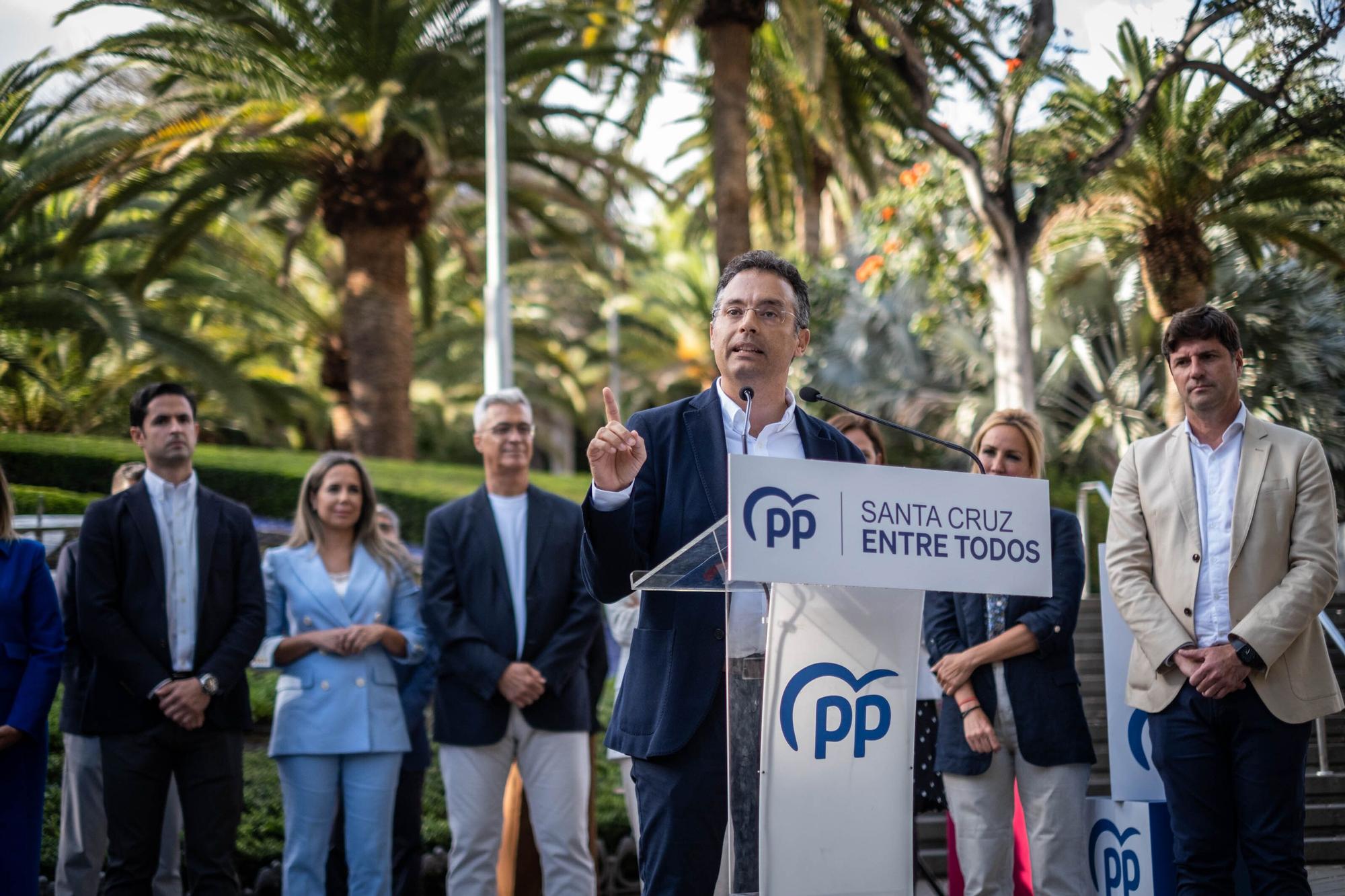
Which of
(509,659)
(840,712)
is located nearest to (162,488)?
(509,659)

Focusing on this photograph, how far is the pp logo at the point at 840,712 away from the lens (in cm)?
296

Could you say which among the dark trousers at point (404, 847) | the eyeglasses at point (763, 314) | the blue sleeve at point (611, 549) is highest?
the eyeglasses at point (763, 314)

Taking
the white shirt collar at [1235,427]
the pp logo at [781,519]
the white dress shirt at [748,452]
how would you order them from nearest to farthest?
the pp logo at [781,519], the white dress shirt at [748,452], the white shirt collar at [1235,427]

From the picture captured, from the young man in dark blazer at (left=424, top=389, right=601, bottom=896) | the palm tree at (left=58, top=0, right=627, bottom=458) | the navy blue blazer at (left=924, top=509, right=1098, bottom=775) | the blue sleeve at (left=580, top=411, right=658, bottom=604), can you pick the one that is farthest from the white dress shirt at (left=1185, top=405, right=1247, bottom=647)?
the palm tree at (left=58, top=0, right=627, bottom=458)

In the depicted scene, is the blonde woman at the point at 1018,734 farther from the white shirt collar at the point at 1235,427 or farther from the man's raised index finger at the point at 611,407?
the man's raised index finger at the point at 611,407

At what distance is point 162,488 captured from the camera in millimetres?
5449

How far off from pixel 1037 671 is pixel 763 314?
7.14 ft

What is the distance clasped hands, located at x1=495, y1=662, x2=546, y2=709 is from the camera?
5480 mm

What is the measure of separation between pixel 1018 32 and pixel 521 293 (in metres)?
21.1

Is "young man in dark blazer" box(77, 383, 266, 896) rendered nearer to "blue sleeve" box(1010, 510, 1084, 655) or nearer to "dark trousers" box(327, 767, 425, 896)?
"dark trousers" box(327, 767, 425, 896)

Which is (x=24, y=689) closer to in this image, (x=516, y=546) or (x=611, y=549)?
(x=516, y=546)

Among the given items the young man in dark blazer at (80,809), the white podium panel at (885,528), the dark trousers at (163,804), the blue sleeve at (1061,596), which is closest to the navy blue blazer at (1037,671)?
the blue sleeve at (1061,596)

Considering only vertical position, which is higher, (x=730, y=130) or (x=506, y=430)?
(x=730, y=130)

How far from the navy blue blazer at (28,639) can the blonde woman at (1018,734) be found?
3307mm
